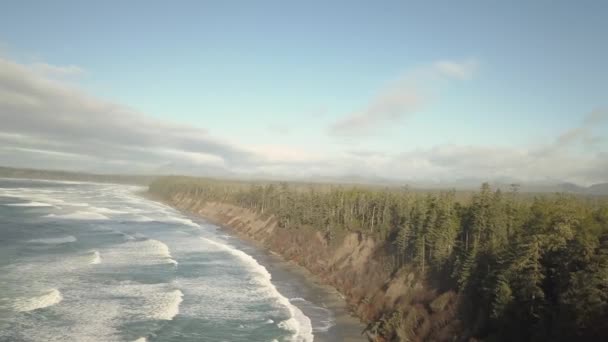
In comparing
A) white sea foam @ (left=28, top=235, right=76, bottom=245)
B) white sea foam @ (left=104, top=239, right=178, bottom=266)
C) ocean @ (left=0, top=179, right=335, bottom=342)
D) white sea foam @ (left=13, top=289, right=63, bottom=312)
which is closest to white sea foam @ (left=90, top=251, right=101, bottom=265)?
ocean @ (left=0, top=179, right=335, bottom=342)

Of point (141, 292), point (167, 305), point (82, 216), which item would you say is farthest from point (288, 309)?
point (82, 216)

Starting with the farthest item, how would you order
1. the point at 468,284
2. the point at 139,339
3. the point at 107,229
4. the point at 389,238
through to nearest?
the point at 107,229 → the point at 389,238 → the point at 468,284 → the point at 139,339

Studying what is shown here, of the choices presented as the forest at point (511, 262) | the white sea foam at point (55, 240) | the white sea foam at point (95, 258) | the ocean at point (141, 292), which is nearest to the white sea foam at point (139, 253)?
the ocean at point (141, 292)

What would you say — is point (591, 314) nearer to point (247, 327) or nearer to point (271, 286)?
point (247, 327)

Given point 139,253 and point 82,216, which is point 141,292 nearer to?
point 139,253

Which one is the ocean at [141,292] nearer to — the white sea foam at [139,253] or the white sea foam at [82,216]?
the white sea foam at [139,253]

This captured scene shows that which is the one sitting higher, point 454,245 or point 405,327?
point 454,245

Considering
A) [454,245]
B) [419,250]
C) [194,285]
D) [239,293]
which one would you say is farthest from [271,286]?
[454,245]
